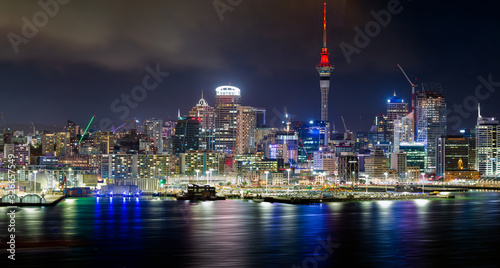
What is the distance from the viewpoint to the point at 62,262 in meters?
35.4

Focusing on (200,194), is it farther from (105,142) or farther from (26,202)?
(105,142)

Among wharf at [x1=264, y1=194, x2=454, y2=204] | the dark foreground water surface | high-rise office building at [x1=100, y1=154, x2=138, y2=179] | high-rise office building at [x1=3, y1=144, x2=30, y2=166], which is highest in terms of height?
high-rise office building at [x1=3, y1=144, x2=30, y2=166]

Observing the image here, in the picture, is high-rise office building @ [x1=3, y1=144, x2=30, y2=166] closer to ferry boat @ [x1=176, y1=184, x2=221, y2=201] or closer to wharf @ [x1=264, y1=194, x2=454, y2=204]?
ferry boat @ [x1=176, y1=184, x2=221, y2=201]

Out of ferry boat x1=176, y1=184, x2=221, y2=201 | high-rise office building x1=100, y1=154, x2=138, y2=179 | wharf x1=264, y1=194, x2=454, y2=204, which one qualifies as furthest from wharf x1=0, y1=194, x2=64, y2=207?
high-rise office building x1=100, y1=154, x2=138, y2=179

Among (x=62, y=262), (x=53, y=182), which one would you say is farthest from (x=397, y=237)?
(x=53, y=182)

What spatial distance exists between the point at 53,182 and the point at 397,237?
90.7m

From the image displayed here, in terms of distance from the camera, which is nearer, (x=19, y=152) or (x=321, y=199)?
(x=321, y=199)

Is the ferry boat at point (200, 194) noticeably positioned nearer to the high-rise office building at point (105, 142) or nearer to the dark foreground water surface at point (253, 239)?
the dark foreground water surface at point (253, 239)

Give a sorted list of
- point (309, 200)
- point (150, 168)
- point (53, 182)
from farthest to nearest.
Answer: point (150, 168) → point (53, 182) → point (309, 200)

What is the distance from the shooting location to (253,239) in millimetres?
45281

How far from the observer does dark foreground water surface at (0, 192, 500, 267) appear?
3675cm

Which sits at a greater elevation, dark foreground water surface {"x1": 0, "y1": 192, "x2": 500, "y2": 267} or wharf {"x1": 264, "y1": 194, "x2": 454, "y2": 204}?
dark foreground water surface {"x1": 0, "y1": 192, "x2": 500, "y2": 267}

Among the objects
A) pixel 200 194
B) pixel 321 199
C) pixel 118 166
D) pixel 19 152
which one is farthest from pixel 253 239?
pixel 19 152

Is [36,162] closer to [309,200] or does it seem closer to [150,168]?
[150,168]
